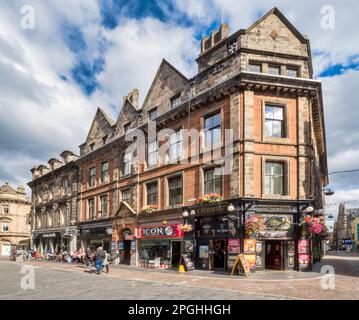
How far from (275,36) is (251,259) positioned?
544 inches

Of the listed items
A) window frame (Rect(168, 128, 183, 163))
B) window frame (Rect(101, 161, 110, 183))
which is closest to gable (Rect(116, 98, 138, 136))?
window frame (Rect(101, 161, 110, 183))

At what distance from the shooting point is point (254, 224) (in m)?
18.8

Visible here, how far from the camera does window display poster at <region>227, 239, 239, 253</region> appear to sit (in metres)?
19.7

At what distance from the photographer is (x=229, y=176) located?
69.4ft

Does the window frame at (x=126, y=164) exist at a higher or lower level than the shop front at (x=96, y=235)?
higher

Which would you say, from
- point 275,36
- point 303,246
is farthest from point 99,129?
point 303,246

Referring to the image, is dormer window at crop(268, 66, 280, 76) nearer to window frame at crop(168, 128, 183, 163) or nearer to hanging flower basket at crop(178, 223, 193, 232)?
window frame at crop(168, 128, 183, 163)

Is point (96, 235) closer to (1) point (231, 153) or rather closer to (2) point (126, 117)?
(2) point (126, 117)

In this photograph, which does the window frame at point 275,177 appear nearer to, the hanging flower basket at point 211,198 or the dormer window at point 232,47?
the hanging flower basket at point 211,198

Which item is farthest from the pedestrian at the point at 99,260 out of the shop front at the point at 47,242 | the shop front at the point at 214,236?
the shop front at the point at 47,242

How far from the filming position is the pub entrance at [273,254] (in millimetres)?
20516

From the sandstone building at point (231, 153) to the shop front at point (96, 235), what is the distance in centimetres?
395

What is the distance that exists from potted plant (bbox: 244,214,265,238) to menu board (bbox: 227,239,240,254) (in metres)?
0.89
